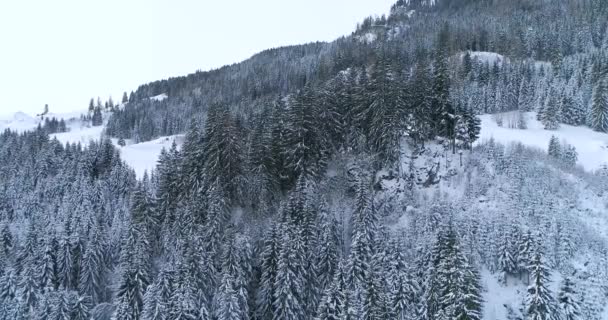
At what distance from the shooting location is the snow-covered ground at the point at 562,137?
77.9 meters

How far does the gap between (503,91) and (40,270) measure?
99954 mm

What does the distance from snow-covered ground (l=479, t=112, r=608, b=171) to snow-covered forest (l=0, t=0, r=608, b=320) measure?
55 cm

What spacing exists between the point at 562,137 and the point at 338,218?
2068 inches

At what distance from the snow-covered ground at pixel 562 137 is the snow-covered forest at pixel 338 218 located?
1.80 feet

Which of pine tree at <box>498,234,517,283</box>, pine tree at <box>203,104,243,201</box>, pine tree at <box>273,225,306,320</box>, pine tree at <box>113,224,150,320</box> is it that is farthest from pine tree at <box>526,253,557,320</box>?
pine tree at <box>113,224,150,320</box>

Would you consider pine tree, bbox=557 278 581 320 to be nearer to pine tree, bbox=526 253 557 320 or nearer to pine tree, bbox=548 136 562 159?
pine tree, bbox=526 253 557 320

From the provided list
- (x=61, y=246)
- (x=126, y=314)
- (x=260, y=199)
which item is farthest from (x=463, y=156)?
(x=61, y=246)

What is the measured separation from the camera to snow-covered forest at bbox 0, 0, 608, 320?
4825 centimetres

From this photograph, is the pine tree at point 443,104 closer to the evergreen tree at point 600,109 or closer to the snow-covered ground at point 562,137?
the snow-covered ground at point 562,137

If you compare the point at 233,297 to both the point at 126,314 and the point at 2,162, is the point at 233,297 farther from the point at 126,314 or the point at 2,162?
the point at 2,162

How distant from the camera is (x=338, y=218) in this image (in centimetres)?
6225

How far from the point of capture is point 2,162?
376 feet

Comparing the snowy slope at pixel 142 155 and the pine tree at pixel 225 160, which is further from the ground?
the pine tree at pixel 225 160

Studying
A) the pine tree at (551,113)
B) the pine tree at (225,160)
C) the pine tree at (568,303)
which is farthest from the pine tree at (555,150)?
Answer: the pine tree at (225,160)
